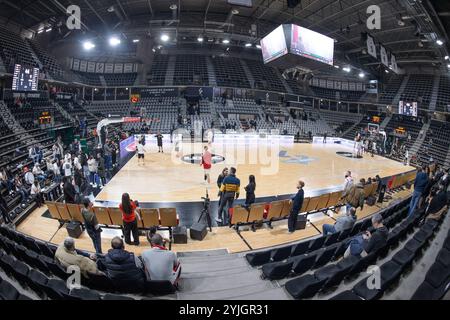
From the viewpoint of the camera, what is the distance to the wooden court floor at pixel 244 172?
11102 millimetres

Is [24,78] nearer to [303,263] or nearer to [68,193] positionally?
[68,193]

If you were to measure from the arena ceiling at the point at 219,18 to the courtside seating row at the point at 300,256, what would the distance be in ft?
64.4

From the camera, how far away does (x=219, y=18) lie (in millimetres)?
25797

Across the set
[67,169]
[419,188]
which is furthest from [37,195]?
[419,188]

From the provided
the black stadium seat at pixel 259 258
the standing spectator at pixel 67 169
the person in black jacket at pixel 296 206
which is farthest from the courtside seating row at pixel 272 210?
the standing spectator at pixel 67 169

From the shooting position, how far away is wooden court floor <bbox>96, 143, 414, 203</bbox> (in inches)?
437

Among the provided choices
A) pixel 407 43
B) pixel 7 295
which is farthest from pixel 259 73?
pixel 7 295

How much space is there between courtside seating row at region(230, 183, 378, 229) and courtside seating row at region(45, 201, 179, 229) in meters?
1.70

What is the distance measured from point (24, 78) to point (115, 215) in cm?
1416

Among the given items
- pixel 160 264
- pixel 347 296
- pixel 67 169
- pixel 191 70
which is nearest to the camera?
pixel 347 296

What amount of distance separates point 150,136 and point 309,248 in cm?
2109

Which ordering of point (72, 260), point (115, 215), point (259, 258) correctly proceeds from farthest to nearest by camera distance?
point (115, 215) < point (259, 258) < point (72, 260)

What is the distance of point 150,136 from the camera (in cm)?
2427

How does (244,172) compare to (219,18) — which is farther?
(219,18)
